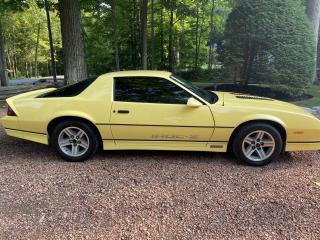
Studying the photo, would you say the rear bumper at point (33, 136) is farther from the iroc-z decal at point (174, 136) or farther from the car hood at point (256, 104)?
the car hood at point (256, 104)

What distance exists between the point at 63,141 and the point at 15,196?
116cm

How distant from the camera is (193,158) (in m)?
4.52

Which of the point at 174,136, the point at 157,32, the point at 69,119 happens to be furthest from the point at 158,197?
the point at 157,32

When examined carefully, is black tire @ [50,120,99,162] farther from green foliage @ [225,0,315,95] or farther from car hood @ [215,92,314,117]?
green foliage @ [225,0,315,95]

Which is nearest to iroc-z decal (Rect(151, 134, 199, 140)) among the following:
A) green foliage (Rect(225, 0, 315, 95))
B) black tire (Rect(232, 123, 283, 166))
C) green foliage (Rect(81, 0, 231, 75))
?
black tire (Rect(232, 123, 283, 166))

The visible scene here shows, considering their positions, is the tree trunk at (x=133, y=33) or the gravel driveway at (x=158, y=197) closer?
the gravel driveway at (x=158, y=197)

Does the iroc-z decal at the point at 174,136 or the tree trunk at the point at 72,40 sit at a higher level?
the tree trunk at the point at 72,40

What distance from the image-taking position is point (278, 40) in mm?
9000

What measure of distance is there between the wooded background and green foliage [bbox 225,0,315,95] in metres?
0.03

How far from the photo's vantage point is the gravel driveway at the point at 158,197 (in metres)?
2.79

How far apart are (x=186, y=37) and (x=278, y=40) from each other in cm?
1071

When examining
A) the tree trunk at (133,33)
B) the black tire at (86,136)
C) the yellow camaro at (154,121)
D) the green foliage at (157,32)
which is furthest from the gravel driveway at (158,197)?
the tree trunk at (133,33)

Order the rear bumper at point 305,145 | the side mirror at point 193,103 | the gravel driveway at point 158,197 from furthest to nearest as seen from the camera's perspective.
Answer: the rear bumper at point 305,145
the side mirror at point 193,103
the gravel driveway at point 158,197

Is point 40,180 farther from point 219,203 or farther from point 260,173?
point 260,173
